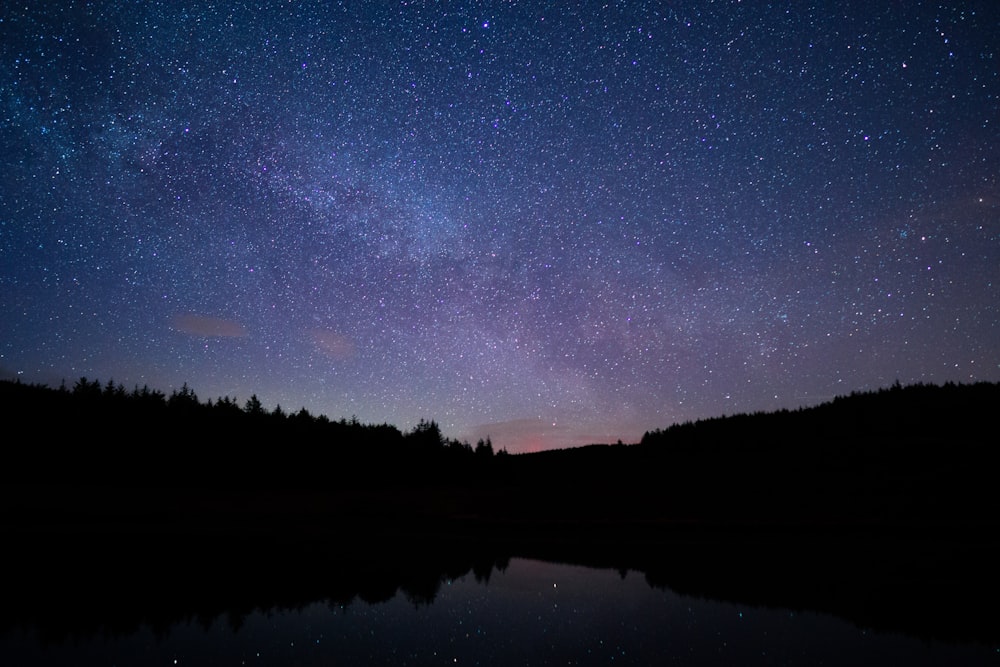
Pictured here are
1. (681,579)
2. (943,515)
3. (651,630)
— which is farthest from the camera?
(943,515)

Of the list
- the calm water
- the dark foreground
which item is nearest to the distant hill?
the dark foreground

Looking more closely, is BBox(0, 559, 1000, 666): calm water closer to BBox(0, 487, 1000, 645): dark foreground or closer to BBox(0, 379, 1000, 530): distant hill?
BBox(0, 487, 1000, 645): dark foreground

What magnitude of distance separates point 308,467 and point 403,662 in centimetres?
6396

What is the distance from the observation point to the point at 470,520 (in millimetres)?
27047

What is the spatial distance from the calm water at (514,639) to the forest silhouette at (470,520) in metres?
0.91

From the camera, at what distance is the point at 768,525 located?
2253 centimetres

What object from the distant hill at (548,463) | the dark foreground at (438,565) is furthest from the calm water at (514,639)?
the distant hill at (548,463)

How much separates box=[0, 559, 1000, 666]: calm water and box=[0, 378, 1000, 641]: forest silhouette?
3.00ft

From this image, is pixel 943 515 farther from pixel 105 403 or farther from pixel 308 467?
pixel 105 403

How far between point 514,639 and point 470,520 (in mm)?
18800

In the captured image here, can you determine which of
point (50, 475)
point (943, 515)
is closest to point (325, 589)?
point (943, 515)

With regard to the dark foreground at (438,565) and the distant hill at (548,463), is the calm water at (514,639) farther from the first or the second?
the distant hill at (548,463)

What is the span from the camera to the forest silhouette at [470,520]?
38.1ft

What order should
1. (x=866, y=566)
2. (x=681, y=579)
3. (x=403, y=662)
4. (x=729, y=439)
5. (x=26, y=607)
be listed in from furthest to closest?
(x=729, y=439), (x=866, y=566), (x=681, y=579), (x=26, y=607), (x=403, y=662)
